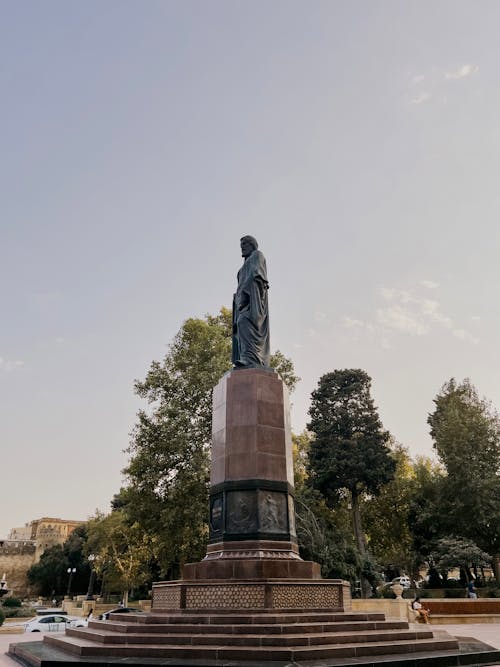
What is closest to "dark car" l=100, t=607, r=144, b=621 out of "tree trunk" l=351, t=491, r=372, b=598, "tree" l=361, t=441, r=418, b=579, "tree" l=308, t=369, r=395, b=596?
"tree trunk" l=351, t=491, r=372, b=598

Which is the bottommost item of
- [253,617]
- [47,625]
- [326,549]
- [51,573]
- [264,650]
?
[47,625]

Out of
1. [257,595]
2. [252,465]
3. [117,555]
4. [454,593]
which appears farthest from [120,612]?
[117,555]

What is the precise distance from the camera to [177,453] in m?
23.0

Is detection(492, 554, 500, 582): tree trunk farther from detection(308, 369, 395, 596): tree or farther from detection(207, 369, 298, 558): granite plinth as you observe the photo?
detection(207, 369, 298, 558): granite plinth

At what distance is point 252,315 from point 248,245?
7.09 feet

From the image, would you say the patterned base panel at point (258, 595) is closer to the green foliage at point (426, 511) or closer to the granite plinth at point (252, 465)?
the granite plinth at point (252, 465)

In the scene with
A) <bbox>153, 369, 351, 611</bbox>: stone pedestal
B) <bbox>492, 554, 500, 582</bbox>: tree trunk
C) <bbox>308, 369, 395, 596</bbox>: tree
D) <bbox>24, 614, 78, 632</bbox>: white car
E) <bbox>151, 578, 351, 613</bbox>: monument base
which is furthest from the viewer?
<bbox>308, 369, 395, 596</bbox>: tree

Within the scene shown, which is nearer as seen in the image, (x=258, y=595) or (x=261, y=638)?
(x=261, y=638)

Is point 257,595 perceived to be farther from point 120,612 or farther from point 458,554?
point 458,554

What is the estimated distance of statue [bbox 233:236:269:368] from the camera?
39.3ft

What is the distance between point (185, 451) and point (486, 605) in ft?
46.7

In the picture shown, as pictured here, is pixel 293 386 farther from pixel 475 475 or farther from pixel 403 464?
pixel 403 464

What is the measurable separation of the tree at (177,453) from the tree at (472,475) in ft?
50.4

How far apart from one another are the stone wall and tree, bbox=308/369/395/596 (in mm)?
48717
